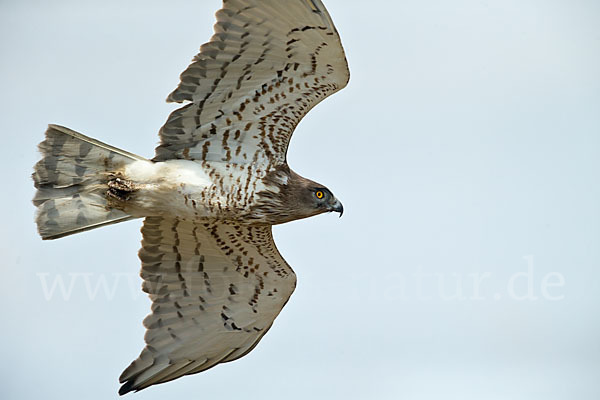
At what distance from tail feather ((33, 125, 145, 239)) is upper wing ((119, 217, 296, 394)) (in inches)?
36.1

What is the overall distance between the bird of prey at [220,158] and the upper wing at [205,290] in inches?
1.1

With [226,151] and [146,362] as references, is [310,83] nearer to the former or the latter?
[226,151]

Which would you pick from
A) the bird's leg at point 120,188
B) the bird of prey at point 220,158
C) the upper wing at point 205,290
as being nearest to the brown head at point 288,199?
the bird of prey at point 220,158

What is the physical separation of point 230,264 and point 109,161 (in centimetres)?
199

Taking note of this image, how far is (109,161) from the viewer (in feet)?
34.9

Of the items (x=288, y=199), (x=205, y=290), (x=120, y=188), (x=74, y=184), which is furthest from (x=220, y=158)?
(x=205, y=290)

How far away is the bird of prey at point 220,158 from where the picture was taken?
10.1 metres

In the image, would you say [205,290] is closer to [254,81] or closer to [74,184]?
[74,184]

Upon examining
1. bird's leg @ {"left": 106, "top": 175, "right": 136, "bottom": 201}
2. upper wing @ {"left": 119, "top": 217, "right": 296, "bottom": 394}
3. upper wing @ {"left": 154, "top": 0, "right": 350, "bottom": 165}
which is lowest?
upper wing @ {"left": 119, "top": 217, "right": 296, "bottom": 394}

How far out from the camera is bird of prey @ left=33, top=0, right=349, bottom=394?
10.1 metres

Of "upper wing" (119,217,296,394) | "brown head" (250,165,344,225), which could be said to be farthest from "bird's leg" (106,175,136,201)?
"brown head" (250,165,344,225)

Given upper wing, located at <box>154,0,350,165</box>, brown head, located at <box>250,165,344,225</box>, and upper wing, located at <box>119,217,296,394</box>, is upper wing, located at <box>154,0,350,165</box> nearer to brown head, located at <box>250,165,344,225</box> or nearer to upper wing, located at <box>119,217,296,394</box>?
brown head, located at <box>250,165,344,225</box>

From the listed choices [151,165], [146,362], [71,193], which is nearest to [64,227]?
[71,193]

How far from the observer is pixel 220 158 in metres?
10.7
